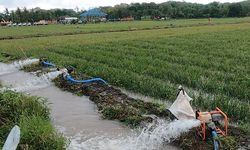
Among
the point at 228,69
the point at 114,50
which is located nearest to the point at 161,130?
the point at 228,69

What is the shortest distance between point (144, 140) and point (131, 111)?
4.45 feet

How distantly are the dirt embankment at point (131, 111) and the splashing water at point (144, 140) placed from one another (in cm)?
13

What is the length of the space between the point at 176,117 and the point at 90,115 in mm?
2077

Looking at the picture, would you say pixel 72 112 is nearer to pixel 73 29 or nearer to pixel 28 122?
pixel 28 122

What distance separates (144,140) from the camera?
19.3 feet

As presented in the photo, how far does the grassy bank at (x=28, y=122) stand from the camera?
16.7 ft

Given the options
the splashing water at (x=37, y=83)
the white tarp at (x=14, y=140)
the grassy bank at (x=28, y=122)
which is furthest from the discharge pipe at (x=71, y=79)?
the white tarp at (x=14, y=140)

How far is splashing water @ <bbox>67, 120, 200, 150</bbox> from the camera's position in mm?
5703

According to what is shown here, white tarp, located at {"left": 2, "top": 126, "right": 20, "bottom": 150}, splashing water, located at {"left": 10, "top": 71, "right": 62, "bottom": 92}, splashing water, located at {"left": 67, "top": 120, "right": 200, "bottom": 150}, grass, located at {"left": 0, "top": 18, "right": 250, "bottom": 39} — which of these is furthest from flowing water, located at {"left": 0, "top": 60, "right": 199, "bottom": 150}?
grass, located at {"left": 0, "top": 18, "right": 250, "bottom": 39}

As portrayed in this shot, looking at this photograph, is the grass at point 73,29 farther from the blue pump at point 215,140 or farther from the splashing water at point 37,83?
the blue pump at point 215,140

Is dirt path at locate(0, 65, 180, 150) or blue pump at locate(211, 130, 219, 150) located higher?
blue pump at locate(211, 130, 219, 150)

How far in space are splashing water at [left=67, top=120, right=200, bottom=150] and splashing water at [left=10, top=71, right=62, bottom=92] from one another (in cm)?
479

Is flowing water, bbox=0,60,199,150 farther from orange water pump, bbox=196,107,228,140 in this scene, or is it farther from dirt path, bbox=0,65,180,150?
orange water pump, bbox=196,107,228,140

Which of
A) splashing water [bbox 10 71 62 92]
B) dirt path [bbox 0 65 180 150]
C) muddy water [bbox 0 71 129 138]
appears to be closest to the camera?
dirt path [bbox 0 65 180 150]
